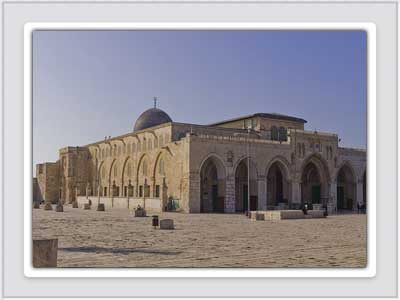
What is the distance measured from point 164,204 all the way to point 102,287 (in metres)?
21.4

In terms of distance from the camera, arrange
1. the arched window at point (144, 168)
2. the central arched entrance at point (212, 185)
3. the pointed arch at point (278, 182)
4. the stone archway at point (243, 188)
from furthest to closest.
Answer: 1. the arched window at point (144, 168)
2. the pointed arch at point (278, 182)
3. the stone archway at point (243, 188)
4. the central arched entrance at point (212, 185)

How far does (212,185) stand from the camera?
3328 centimetres

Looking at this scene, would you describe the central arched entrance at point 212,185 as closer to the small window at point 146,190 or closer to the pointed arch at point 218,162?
the pointed arch at point 218,162

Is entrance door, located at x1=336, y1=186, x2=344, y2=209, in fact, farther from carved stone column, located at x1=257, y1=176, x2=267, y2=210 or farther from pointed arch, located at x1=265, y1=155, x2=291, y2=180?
carved stone column, located at x1=257, y1=176, x2=267, y2=210

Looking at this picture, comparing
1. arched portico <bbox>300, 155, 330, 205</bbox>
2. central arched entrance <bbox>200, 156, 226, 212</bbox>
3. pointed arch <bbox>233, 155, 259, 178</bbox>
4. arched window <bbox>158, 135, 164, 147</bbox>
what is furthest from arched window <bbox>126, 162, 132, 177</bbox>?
arched portico <bbox>300, 155, 330, 205</bbox>

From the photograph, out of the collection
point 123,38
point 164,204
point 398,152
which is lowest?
point 164,204

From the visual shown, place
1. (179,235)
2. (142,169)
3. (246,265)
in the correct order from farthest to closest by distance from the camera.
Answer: (142,169) < (179,235) < (246,265)

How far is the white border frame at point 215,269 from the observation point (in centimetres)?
856

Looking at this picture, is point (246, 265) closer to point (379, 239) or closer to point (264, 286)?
point (264, 286)

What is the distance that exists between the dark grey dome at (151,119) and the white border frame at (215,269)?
3159cm

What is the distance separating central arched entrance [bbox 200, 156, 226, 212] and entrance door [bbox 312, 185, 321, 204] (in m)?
8.36

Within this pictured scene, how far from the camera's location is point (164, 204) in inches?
1177

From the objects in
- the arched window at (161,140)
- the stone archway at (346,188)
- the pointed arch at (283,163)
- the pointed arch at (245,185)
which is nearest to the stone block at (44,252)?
the pointed arch at (245,185)
